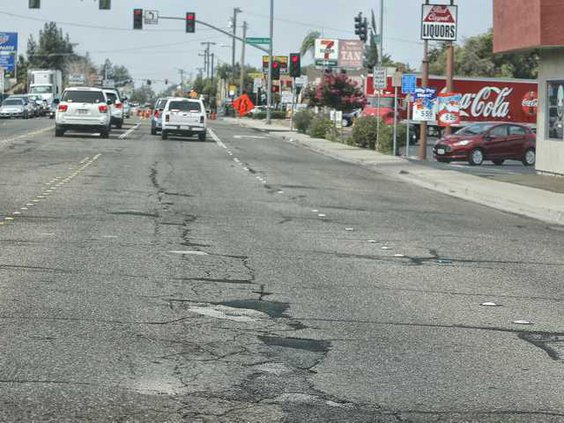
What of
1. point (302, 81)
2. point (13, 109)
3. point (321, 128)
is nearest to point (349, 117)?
point (13, 109)

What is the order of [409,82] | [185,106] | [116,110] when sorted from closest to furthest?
[409,82], [185,106], [116,110]

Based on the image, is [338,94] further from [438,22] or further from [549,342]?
[549,342]

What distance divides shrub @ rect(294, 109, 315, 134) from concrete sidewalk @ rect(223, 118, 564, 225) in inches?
1042

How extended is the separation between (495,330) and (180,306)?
9.23 feet

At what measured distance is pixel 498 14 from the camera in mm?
32562

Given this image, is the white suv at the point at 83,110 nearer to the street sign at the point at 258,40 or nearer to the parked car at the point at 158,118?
the parked car at the point at 158,118

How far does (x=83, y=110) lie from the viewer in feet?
150

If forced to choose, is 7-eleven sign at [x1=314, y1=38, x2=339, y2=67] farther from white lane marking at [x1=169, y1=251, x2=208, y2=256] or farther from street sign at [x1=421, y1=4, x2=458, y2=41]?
white lane marking at [x1=169, y1=251, x2=208, y2=256]

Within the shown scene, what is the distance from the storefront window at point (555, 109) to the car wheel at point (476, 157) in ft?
20.3

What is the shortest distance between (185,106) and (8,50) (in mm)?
98988

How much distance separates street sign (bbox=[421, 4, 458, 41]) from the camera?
37594mm

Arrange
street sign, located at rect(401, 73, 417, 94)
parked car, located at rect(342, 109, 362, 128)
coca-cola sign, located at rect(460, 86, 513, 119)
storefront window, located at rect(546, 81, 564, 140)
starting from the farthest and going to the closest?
parked car, located at rect(342, 109, 362, 128)
coca-cola sign, located at rect(460, 86, 513, 119)
street sign, located at rect(401, 73, 417, 94)
storefront window, located at rect(546, 81, 564, 140)

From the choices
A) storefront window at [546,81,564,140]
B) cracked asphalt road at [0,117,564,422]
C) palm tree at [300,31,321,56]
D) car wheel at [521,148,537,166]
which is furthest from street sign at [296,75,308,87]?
cracked asphalt road at [0,117,564,422]

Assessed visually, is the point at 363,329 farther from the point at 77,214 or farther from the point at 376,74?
the point at 376,74
